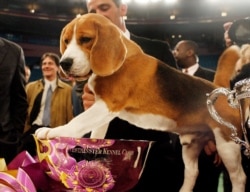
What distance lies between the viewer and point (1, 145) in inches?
50.0

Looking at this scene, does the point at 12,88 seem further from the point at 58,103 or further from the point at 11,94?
the point at 58,103

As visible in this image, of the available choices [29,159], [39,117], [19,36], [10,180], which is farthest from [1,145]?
[10,180]

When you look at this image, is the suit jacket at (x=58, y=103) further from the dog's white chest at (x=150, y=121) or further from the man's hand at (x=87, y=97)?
the dog's white chest at (x=150, y=121)

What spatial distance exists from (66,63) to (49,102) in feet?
0.88

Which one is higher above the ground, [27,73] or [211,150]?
[27,73]

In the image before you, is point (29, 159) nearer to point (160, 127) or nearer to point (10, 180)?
point (10, 180)

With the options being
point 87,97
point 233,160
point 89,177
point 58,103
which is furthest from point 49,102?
point 233,160

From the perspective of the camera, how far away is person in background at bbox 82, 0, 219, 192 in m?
0.92

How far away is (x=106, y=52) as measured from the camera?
0.87 meters

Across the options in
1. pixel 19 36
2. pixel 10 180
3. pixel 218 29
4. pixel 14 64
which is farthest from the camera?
pixel 14 64

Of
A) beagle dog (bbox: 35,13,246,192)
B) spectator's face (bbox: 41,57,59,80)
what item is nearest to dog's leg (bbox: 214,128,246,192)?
beagle dog (bbox: 35,13,246,192)

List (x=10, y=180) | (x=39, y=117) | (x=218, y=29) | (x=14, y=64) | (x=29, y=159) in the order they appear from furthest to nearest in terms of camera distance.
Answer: (x=14, y=64)
(x=39, y=117)
(x=218, y=29)
(x=29, y=159)
(x=10, y=180)

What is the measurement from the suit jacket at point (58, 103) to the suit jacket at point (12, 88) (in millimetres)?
55

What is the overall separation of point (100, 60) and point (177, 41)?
24 centimetres
